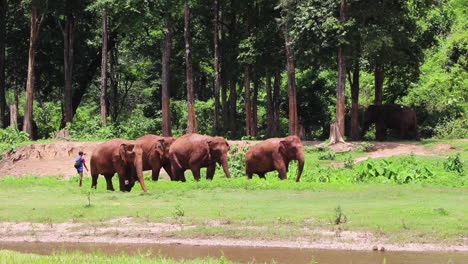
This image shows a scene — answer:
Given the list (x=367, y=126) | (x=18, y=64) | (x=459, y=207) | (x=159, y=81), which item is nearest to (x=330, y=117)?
(x=367, y=126)

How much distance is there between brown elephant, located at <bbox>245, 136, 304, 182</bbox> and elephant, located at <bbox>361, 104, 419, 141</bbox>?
55.2 feet

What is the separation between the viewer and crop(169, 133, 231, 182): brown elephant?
97.0 ft

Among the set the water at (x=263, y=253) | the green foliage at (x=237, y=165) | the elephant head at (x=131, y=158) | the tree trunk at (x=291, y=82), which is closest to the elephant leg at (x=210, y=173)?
the green foliage at (x=237, y=165)

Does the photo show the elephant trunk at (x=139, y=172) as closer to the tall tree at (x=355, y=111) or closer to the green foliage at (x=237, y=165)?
the green foliage at (x=237, y=165)

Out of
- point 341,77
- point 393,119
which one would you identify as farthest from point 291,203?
point 393,119

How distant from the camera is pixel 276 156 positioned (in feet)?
95.4

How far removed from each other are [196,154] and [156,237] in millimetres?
11120

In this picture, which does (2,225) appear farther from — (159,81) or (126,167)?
(159,81)

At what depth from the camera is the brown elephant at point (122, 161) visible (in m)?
26.2

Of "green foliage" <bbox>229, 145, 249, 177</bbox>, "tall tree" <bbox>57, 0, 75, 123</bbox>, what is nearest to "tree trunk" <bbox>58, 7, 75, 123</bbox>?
"tall tree" <bbox>57, 0, 75, 123</bbox>

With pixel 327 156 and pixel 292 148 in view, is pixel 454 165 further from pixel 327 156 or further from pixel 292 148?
pixel 327 156

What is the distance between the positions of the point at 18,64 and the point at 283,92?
67.9ft

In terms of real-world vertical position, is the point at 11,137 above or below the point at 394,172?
above

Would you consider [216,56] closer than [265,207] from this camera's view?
No
